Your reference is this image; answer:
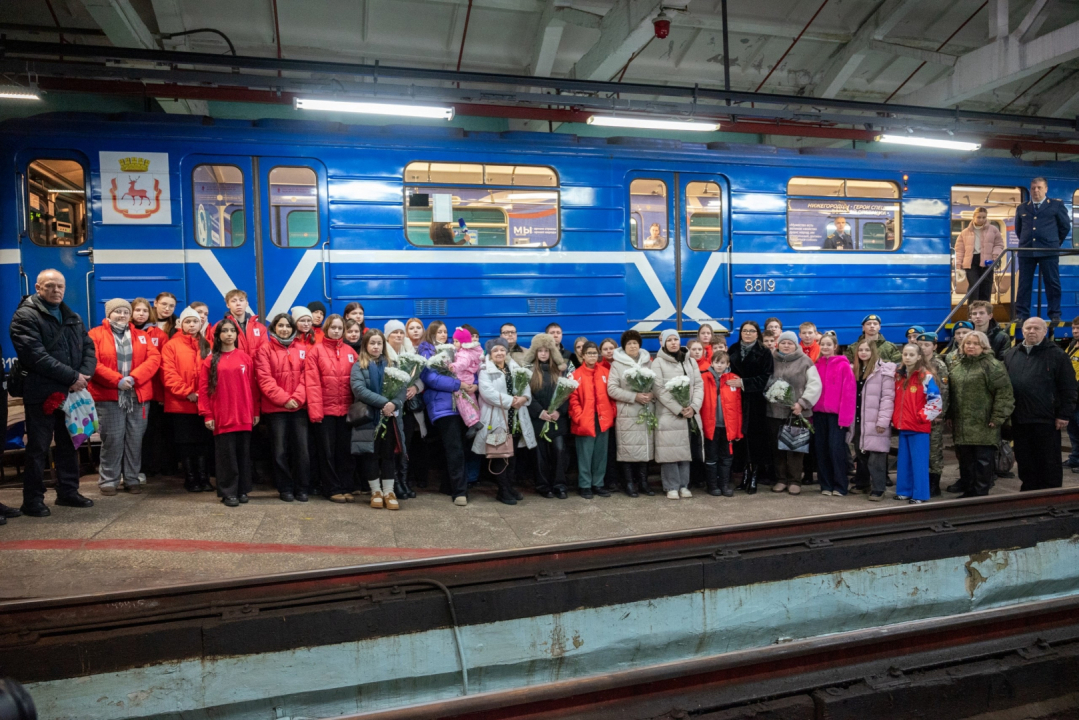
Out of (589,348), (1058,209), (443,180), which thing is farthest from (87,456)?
(1058,209)

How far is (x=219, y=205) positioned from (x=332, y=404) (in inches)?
104

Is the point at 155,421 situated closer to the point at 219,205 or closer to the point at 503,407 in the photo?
the point at 219,205

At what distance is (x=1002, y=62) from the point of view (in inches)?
433

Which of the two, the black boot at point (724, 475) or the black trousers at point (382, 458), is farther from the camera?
the black boot at point (724, 475)

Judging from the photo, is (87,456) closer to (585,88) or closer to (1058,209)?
(585,88)

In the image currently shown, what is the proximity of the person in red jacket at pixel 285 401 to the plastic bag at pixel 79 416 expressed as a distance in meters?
1.34

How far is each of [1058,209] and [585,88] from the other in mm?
6382

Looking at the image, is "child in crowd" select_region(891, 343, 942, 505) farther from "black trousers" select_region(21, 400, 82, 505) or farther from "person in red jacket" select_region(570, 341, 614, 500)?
"black trousers" select_region(21, 400, 82, 505)

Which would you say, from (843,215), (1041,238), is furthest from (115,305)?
(1041,238)

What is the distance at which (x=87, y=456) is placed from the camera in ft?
25.3

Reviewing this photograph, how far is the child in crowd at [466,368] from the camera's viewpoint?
673 centimetres

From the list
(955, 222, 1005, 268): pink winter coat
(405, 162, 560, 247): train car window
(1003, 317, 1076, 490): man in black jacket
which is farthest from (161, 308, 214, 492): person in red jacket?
(955, 222, 1005, 268): pink winter coat

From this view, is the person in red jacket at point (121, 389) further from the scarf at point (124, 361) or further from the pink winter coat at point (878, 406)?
the pink winter coat at point (878, 406)

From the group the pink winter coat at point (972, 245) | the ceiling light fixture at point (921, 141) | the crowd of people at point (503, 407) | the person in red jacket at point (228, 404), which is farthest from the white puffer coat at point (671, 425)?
the pink winter coat at point (972, 245)
